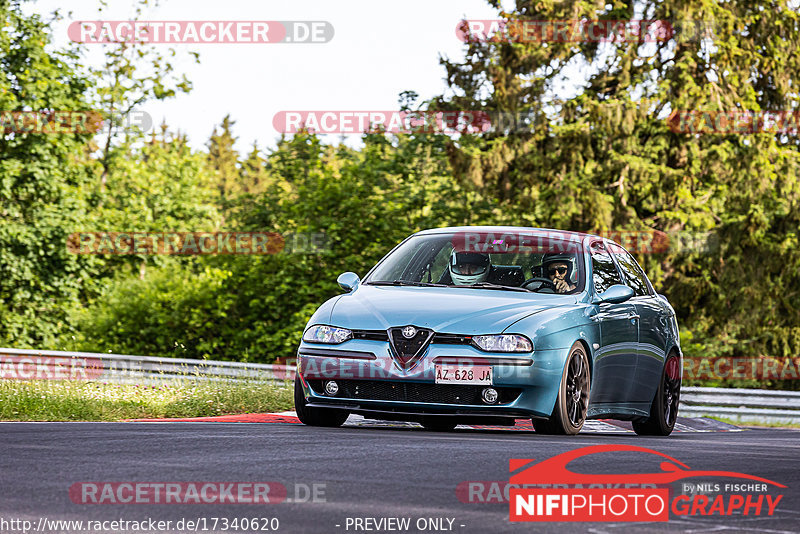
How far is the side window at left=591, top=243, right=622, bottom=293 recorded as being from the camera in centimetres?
1052

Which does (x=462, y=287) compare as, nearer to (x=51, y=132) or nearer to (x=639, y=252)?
(x=639, y=252)

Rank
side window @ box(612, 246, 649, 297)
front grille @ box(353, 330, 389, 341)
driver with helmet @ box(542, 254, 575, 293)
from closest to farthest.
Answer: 1. front grille @ box(353, 330, 389, 341)
2. driver with helmet @ box(542, 254, 575, 293)
3. side window @ box(612, 246, 649, 297)

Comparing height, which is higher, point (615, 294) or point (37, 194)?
point (37, 194)

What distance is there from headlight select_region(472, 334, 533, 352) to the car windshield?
111 cm

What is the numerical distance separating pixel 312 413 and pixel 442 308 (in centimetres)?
152

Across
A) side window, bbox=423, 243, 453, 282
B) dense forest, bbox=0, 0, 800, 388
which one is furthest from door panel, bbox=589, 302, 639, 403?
dense forest, bbox=0, 0, 800, 388

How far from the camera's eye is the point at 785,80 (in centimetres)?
3431

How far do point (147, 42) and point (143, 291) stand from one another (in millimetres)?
14435

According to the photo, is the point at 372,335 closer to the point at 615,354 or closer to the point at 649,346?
the point at 615,354

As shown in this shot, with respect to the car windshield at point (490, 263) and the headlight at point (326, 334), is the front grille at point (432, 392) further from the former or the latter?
the car windshield at point (490, 263)

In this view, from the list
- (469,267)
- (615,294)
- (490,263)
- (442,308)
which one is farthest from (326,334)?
(615,294)

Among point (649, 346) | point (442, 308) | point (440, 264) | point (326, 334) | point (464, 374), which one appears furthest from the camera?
point (649, 346)

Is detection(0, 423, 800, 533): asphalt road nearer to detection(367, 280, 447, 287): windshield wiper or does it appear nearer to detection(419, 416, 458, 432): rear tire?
detection(419, 416, 458, 432): rear tire

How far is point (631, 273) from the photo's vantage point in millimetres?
11656
